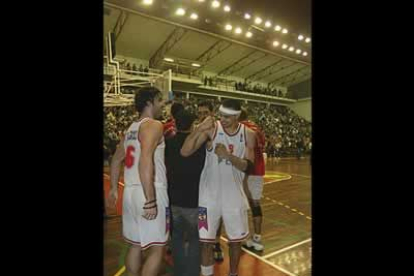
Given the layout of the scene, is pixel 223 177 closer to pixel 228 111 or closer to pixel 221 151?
pixel 221 151

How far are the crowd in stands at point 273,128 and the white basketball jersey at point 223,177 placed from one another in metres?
0.14

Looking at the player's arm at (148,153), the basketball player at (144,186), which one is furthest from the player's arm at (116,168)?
the player's arm at (148,153)

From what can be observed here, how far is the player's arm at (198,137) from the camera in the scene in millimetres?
1700

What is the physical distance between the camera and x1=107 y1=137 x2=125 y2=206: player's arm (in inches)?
65.5

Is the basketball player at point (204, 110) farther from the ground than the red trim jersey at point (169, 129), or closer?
farther from the ground

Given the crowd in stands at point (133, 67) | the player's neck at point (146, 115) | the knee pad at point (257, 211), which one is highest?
the crowd in stands at point (133, 67)

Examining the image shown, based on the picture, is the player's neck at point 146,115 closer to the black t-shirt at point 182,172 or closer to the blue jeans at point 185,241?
the black t-shirt at point 182,172

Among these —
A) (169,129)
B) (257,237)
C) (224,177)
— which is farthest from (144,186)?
(257,237)

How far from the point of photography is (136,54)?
1.71 meters

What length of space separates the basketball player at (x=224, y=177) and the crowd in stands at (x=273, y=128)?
3.7 inches

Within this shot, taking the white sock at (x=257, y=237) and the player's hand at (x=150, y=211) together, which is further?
the white sock at (x=257, y=237)
